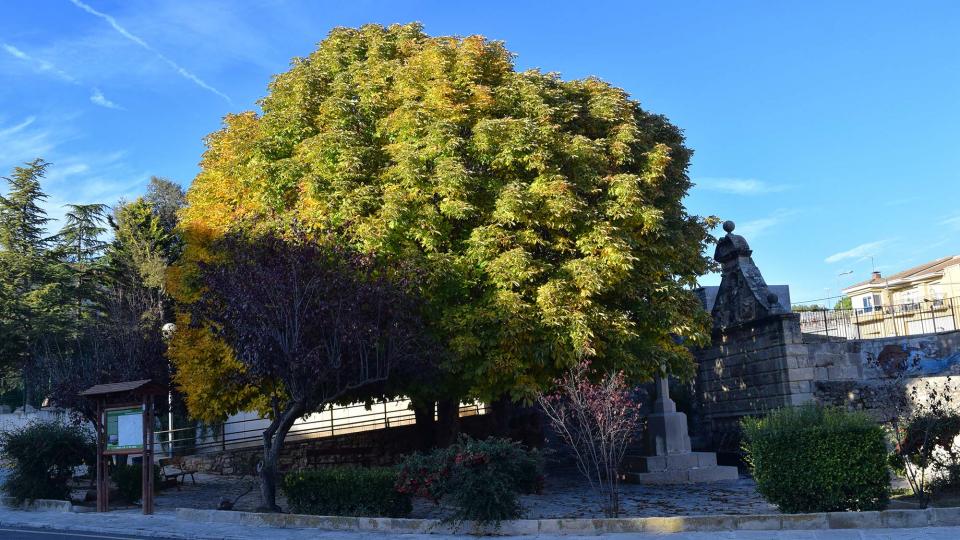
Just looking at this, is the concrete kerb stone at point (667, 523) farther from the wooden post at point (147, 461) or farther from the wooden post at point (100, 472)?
the wooden post at point (100, 472)

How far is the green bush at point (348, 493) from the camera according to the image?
12.8 metres

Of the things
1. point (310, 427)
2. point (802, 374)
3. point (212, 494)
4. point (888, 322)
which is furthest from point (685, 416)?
point (310, 427)

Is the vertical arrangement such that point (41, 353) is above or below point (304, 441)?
above

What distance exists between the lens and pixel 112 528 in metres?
13.4

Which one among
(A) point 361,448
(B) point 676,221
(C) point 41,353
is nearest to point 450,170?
(B) point 676,221

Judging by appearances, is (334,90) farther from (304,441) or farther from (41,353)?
(41,353)

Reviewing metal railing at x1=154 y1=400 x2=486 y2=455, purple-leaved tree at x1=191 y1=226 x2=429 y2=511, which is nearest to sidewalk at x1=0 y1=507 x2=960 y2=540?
purple-leaved tree at x1=191 y1=226 x2=429 y2=511

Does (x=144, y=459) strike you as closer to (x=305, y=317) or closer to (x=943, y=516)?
(x=305, y=317)

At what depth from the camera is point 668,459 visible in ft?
64.5

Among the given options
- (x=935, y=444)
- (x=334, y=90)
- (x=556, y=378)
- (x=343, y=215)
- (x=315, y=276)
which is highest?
(x=334, y=90)

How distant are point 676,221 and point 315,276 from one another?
396 inches

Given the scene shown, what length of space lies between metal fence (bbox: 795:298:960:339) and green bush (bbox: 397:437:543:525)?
57.1 feet

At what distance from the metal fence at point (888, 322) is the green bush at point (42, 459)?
72.2 feet

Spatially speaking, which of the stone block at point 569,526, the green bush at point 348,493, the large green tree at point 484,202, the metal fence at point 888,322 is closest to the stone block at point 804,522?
the stone block at point 569,526
